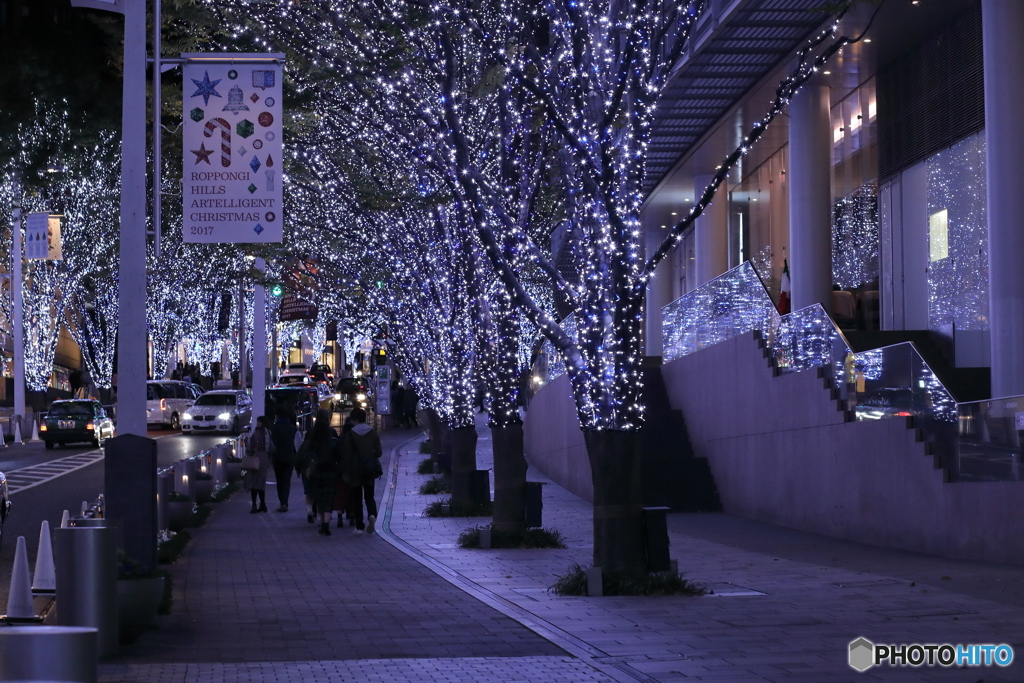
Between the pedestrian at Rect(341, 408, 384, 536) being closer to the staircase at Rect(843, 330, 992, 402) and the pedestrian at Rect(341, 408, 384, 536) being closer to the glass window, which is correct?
the staircase at Rect(843, 330, 992, 402)

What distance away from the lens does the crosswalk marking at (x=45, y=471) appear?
2582 centimetres

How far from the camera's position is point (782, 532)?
17625 millimetres

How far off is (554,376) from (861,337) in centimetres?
884

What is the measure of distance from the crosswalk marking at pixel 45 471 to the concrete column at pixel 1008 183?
56.5 ft

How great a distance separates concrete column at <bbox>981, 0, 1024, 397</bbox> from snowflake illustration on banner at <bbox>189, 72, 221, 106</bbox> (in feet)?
33.2

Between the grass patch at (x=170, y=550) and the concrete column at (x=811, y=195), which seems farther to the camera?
the concrete column at (x=811, y=195)

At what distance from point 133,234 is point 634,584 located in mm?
5395

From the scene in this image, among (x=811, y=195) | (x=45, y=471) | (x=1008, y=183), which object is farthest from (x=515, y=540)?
(x=45, y=471)

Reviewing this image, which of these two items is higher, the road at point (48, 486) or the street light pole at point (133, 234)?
the street light pole at point (133, 234)

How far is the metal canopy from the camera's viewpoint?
2084cm

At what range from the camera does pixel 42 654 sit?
13.6ft

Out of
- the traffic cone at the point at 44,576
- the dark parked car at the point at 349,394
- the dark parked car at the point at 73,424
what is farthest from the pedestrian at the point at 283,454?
the dark parked car at the point at 349,394

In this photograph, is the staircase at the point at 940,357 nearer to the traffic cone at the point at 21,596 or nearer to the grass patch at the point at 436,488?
the grass patch at the point at 436,488

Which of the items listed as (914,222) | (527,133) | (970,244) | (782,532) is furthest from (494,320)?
(914,222)
